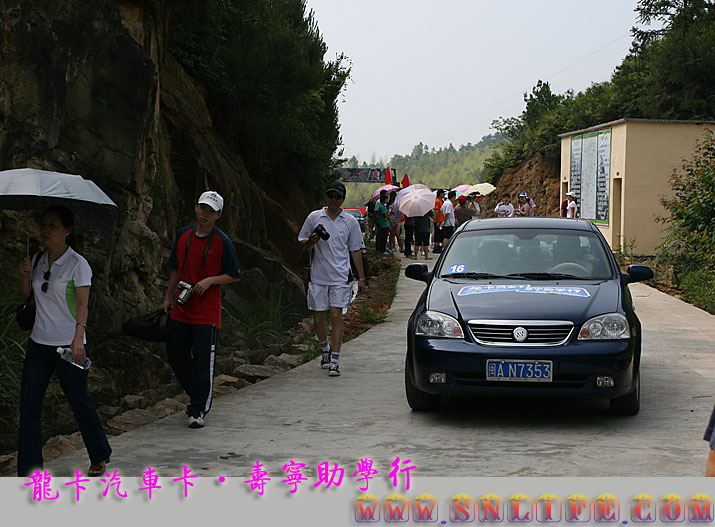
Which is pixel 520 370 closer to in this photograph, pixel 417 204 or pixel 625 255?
pixel 417 204

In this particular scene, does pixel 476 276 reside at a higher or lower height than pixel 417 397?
higher

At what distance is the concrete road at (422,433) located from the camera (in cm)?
622

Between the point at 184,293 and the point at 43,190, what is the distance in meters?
1.56

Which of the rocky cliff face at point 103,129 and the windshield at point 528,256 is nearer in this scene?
the windshield at point 528,256

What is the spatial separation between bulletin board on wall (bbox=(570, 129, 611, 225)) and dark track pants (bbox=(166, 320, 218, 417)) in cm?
2538

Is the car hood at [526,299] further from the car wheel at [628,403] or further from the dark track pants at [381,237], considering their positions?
the dark track pants at [381,237]

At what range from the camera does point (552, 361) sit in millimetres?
7180

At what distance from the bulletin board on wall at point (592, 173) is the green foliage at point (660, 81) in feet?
27.3

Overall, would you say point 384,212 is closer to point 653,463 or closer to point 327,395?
point 327,395

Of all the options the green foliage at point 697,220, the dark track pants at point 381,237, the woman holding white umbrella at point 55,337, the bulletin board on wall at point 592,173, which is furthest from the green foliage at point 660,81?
the woman holding white umbrella at point 55,337

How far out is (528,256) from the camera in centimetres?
866

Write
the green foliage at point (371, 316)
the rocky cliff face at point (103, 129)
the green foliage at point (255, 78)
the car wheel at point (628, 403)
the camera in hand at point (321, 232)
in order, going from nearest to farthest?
the car wheel at point (628, 403) → the rocky cliff face at point (103, 129) → the camera in hand at point (321, 232) → the green foliage at point (371, 316) → the green foliage at point (255, 78)

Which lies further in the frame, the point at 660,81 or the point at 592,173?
the point at 660,81

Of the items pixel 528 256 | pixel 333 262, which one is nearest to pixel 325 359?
pixel 333 262
